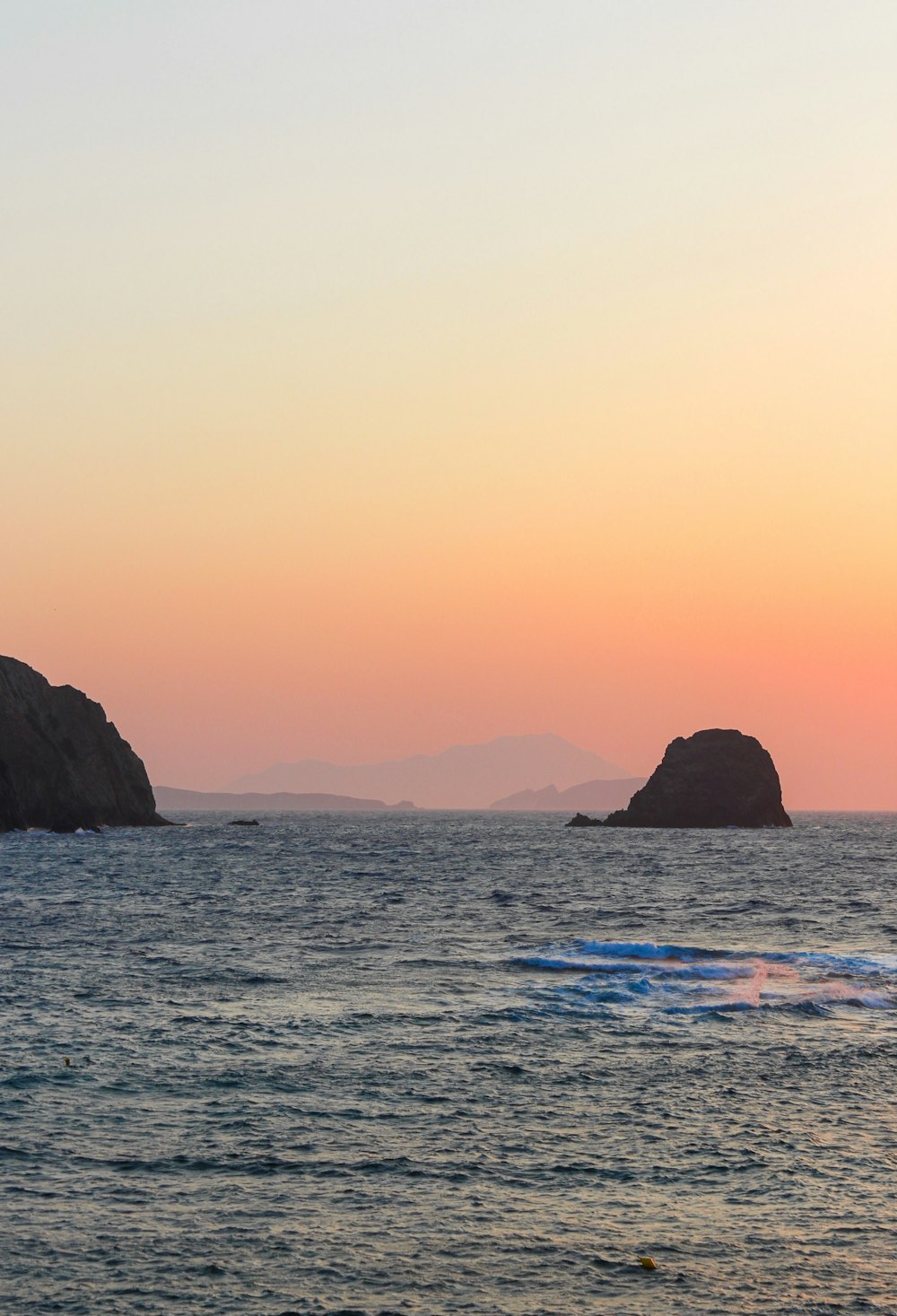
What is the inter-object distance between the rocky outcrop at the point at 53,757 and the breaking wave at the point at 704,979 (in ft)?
421

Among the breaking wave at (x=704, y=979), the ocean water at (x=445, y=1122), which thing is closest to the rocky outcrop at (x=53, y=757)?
the ocean water at (x=445, y=1122)

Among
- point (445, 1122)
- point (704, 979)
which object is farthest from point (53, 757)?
point (445, 1122)

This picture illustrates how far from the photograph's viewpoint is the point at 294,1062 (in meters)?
29.1

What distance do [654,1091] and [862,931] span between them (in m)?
36.2

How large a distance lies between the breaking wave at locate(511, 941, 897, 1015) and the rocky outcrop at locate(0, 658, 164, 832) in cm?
12843

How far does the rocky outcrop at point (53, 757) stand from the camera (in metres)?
166

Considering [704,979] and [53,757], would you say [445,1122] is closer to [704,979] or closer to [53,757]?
[704,979]

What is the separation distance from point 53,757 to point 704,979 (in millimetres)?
142409

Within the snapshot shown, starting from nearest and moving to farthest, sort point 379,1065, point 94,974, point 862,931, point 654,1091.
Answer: point 654,1091
point 379,1065
point 94,974
point 862,931

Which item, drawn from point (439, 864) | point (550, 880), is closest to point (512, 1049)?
point (550, 880)

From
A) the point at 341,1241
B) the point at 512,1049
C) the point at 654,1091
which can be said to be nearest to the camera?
the point at 341,1241

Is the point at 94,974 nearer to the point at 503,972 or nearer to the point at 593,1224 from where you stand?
the point at 503,972

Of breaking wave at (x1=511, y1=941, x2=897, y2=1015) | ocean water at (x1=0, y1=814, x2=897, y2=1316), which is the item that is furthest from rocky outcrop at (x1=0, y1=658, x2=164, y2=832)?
breaking wave at (x1=511, y1=941, x2=897, y2=1015)

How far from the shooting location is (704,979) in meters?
43.0
